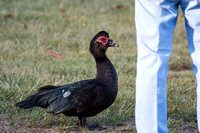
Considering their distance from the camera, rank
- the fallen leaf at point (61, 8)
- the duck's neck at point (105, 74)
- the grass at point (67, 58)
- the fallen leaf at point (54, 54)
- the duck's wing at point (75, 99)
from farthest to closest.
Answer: the fallen leaf at point (61, 8) < the fallen leaf at point (54, 54) < the grass at point (67, 58) < the duck's neck at point (105, 74) < the duck's wing at point (75, 99)

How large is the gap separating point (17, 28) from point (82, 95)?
12.5ft

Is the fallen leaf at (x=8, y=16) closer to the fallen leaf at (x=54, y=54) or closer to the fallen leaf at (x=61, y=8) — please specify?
the fallen leaf at (x=61, y=8)

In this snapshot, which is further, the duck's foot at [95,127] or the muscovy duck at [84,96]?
the duck's foot at [95,127]

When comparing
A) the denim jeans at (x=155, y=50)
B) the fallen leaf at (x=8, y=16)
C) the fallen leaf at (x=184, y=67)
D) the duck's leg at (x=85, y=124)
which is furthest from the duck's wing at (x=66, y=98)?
the fallen leaf at (x=8, y=16)

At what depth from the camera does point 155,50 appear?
7.03 feet

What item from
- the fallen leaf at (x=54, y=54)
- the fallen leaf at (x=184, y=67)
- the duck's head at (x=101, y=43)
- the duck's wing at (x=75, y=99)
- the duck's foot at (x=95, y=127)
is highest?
the duck's head at (x=101, y=43)

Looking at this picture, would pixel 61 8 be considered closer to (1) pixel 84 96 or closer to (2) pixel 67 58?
(2) pixel 67 58

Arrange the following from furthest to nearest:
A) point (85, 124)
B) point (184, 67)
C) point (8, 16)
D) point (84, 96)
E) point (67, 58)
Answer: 1. point (8, 16)
2. point (67, 58)
3. point (184, 67)
4. point (85, 124)
5. point (84, 96)

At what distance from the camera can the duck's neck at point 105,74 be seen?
3.05 m

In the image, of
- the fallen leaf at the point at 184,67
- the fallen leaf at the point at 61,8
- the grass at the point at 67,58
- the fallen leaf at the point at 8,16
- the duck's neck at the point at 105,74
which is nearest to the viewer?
the duck's neck at the point at 105,74

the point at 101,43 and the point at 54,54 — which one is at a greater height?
the point at 101,43

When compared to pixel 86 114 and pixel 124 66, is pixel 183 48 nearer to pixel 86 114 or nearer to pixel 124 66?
pixel 124 66

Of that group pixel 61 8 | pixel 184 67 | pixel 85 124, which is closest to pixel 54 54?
pixel 184 67

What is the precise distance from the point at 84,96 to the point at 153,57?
3.22 feet
